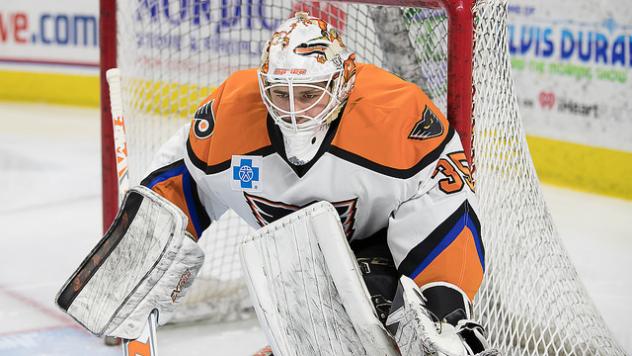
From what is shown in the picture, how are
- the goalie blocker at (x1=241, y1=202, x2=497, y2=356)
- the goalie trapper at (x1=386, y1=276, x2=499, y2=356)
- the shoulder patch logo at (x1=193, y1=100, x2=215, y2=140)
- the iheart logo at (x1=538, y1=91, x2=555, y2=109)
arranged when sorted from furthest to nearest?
the iheart logo at (x1=538, y1=91, x2=555, y2=109) < the shoulder patch logo at (x1=193, y1=100, x2=215, y2=140) < the goalie blocker at (x1=241, y1=202, x2=497, y2=356) < the goalie trapper at (x1=386, y1=276, x2=499, y2=356)

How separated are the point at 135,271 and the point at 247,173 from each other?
278mm

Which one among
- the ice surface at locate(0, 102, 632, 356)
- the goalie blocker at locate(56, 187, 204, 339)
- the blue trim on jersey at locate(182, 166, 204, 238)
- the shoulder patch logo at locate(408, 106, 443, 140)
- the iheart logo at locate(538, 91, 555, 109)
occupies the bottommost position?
the ice surface at locate(0, 102, 632, 356)

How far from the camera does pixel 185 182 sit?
2215 millimetres

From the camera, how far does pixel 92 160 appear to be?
17.9ft

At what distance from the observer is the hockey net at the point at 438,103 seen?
236cm

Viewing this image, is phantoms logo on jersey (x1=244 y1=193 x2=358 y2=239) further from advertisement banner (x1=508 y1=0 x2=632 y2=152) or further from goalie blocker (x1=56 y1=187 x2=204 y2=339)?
advertisement banner (x1=508 y1=0 x2=632 y2=152)

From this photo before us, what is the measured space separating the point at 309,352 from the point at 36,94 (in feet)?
17.9

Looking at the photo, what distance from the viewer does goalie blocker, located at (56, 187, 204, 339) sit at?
204cm

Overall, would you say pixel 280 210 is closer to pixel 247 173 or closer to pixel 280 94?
pixel 247 173

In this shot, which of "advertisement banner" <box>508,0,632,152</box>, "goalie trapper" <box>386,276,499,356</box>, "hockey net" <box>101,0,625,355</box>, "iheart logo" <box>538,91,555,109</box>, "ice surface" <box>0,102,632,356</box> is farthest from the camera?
"iheart logo" <box>538,91,555,109</box>

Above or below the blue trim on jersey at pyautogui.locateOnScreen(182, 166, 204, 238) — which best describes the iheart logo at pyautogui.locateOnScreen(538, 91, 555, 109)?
below

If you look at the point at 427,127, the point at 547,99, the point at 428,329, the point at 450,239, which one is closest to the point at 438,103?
the point at 427,127

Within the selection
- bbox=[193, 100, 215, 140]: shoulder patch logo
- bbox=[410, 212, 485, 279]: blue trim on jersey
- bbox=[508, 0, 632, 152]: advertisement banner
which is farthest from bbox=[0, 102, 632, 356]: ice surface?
bbox=[410, 212, 485, 279]: blue trim on jersey

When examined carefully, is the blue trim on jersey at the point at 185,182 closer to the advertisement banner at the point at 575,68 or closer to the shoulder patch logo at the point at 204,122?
the shoulder patch logo at the point at 204,122
